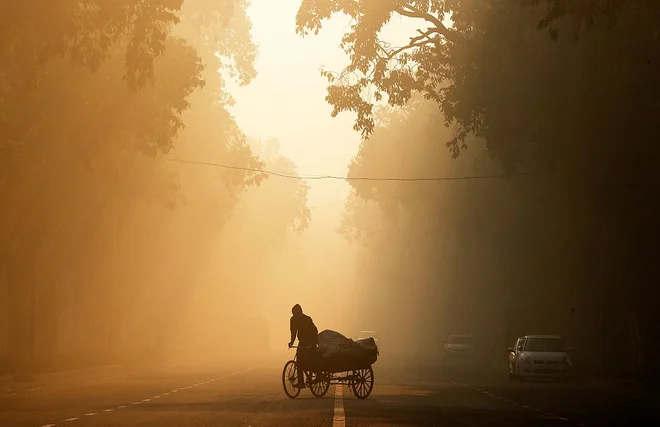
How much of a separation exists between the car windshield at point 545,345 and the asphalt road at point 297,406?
672 centimetres

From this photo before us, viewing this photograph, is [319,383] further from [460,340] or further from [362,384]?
[460,340]

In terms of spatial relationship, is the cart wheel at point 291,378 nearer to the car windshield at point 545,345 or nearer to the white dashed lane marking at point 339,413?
the white dashed lane marking at point 339,413

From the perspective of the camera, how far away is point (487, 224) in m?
67.8

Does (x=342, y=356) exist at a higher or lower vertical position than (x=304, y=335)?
lower

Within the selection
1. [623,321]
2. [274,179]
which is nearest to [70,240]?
[623,321]

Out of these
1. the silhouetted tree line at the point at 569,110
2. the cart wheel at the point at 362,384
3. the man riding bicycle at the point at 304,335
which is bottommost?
the cart wheel at the point at 362,384

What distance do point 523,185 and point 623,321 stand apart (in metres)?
8.75

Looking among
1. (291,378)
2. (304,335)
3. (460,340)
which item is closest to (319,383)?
(291,378)

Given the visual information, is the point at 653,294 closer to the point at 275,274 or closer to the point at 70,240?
the point at 70,240

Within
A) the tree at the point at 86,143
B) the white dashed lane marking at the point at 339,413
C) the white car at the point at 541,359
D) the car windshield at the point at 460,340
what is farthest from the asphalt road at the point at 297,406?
the car windshield at the point at 460,340

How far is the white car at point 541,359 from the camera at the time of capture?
152 feet

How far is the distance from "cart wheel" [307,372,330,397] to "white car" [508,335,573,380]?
55.1ft

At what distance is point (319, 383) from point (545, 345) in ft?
60.7

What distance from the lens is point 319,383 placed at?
31.7m
